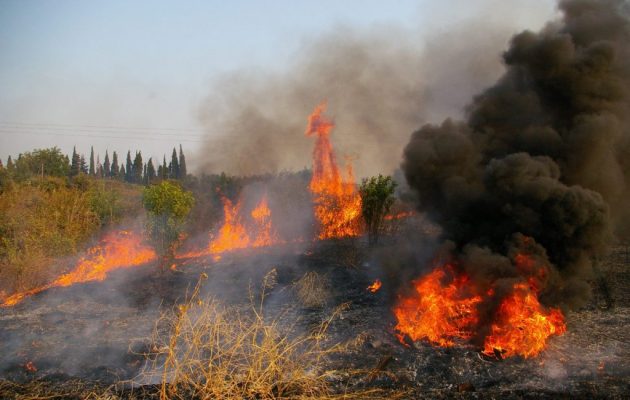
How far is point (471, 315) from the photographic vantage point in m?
10.5

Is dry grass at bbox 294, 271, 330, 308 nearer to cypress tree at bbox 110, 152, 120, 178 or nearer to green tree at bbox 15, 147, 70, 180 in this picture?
green tree at bbox 15, 147, 70, 180

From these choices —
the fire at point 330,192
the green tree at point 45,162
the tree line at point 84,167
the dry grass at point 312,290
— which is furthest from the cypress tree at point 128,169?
the dry grass at point 312,290

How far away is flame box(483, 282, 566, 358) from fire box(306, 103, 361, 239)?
43.3 feet

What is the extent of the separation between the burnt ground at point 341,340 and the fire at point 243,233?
475cm

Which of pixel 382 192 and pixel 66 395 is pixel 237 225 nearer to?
pixel 382 192


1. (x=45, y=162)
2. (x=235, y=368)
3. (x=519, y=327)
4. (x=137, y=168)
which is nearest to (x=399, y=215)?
(x=519, y=327)

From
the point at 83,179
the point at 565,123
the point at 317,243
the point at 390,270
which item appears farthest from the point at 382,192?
the point at 83,179

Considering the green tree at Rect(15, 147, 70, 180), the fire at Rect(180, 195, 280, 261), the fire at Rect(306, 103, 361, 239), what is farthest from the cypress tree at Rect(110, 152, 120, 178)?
the fire at Rect(180, 195, 280, 261)

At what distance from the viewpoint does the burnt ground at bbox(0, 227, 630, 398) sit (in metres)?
8.77

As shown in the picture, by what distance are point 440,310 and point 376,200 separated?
30.2ft

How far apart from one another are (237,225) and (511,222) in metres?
17.6

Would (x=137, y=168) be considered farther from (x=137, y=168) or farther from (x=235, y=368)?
(x=235, y=368)

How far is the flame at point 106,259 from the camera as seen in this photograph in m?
18.7

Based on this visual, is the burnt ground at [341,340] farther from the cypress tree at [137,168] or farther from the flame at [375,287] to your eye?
the cypress tree at [137,168]
